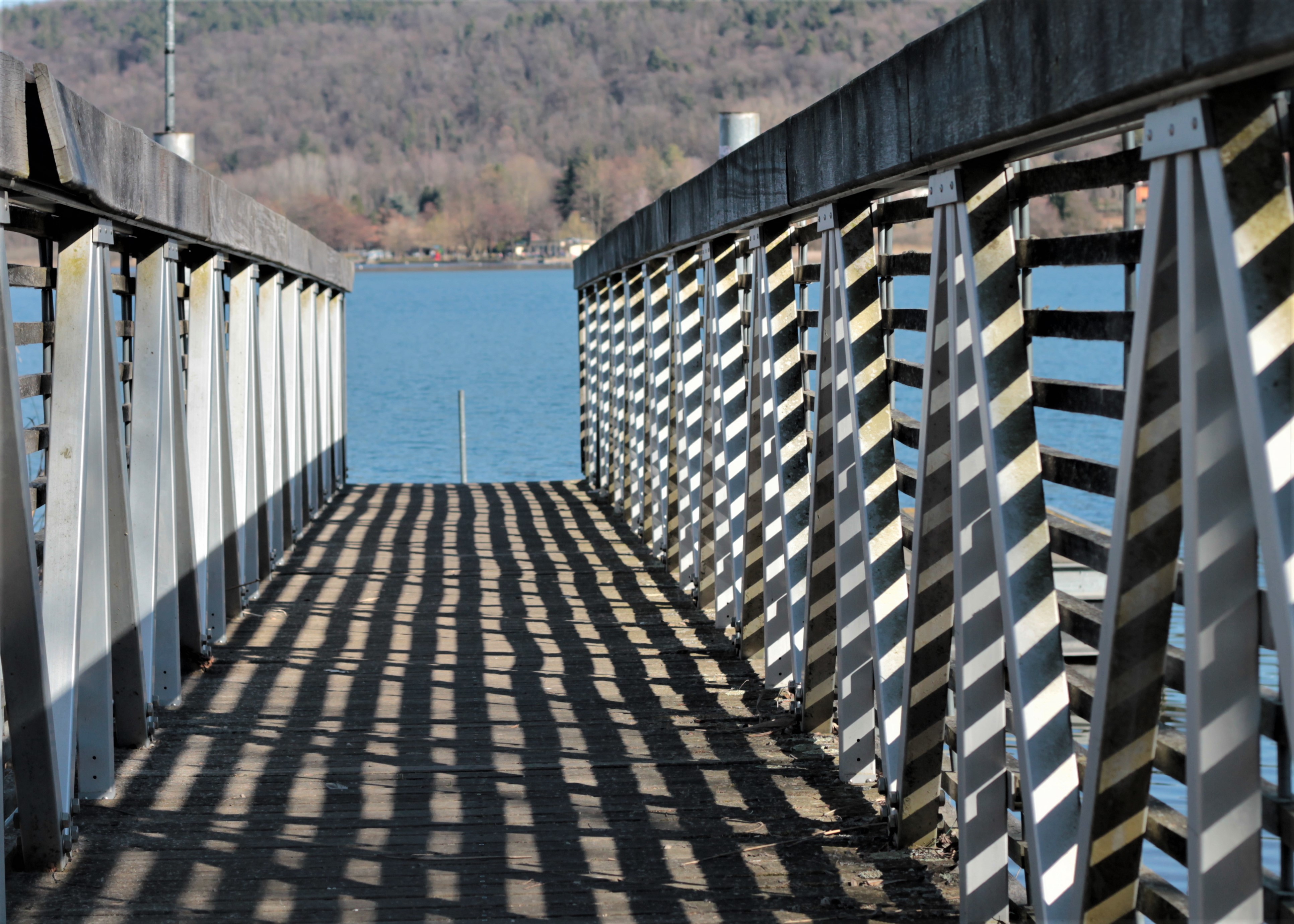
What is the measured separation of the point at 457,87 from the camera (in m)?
138

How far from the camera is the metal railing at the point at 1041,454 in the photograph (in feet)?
6.36

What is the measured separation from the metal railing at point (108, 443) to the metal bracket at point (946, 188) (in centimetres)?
202

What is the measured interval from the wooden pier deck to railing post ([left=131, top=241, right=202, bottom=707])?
12.1 inches

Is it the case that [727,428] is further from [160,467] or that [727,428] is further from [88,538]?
[88,538]

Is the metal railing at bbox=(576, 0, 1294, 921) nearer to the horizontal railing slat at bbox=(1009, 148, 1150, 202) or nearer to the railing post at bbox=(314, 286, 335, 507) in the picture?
the horizontal railing slat at bbox=(1009, 148, 1150, 202)

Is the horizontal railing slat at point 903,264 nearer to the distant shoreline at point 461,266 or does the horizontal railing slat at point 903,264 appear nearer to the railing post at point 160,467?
the railing post at point 160,467

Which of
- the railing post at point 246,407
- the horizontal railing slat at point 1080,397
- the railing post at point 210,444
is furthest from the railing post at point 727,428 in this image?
the horizontal railing slat at point 1080,397

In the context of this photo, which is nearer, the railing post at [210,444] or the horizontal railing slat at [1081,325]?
the horizontal railing slat at [1081,325]

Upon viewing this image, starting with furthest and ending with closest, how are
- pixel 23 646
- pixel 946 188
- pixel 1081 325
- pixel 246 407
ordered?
pixel 246 407 < pixel 23 646 < pixel 946 188 < pixel 1081 325

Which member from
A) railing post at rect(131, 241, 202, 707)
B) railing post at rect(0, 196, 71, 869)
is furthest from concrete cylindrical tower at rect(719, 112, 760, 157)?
railing post at rect(0, 196, 71, 869)

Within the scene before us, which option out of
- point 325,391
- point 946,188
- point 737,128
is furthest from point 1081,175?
point 325,391

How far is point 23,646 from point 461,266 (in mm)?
130244

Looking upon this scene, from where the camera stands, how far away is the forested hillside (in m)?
110

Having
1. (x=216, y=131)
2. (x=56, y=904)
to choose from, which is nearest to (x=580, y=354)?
(x=56, y=904)
